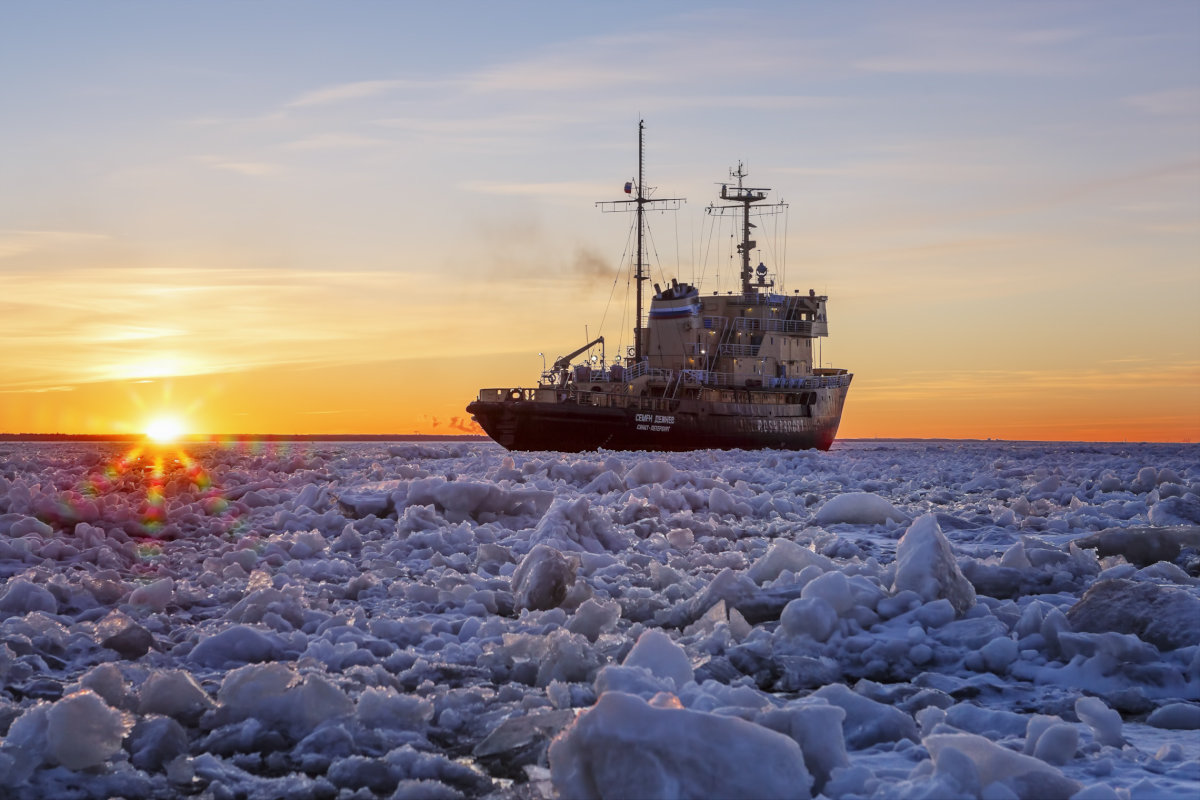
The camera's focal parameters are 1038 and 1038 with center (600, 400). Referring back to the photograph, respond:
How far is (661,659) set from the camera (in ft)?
13.3

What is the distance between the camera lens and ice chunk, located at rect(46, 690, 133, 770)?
11.7ft

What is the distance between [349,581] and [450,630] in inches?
62.1

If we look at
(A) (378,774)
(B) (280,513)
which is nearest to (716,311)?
(B) (280,513)

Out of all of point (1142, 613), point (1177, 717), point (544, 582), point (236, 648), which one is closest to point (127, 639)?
point (236, 648)

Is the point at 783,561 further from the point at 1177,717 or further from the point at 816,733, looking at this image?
the point at 816,733

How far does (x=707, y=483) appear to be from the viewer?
13.6 m

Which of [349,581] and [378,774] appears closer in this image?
[378,774]

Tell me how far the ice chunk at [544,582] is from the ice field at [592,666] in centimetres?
2

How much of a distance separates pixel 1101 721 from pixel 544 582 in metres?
3.25

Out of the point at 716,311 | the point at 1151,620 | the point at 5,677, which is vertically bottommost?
the point at 5,677

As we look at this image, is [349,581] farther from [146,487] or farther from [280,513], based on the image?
[146,487]

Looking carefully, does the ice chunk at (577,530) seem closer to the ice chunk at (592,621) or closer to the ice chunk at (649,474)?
the ice chunk at (592,621)

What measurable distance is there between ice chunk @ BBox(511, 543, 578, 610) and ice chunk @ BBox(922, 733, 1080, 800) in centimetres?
326

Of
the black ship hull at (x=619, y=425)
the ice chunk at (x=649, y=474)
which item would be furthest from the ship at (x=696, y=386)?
the ice chunk at (x=649, y=474)
